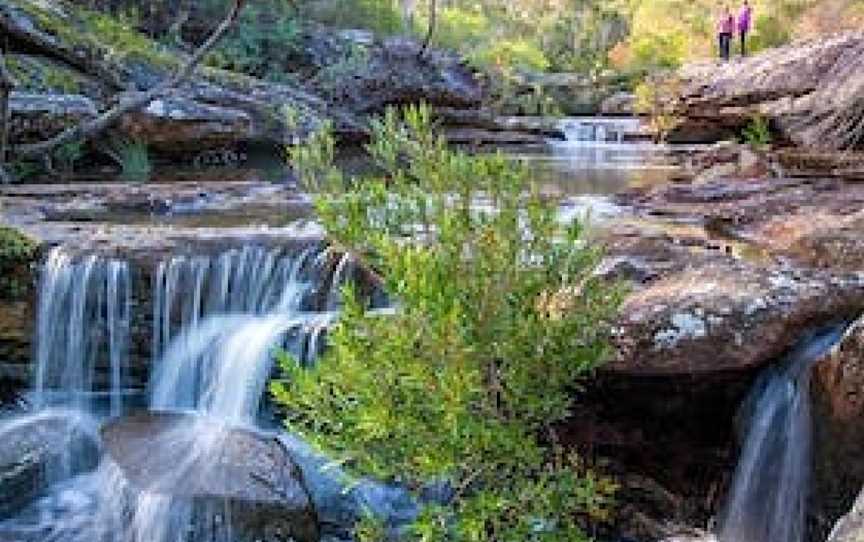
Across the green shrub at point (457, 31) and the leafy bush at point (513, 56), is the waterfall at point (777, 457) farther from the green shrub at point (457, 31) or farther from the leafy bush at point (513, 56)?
the green shrub at point (457, 31)

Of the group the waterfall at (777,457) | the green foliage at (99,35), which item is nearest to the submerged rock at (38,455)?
the waterfall at (777,457)

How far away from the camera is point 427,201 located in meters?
4.88

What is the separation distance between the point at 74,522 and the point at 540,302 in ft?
11.7

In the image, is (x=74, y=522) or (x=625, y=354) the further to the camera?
(x=74, y=522)

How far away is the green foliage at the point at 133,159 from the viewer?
1453cm

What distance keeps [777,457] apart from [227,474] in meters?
2.99

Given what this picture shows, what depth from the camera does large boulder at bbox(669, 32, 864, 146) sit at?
483 inches

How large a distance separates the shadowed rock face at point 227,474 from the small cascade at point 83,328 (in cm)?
126

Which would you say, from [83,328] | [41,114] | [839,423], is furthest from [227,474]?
[41,114]

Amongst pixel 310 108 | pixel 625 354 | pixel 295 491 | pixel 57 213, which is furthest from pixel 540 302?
pixel 310 108

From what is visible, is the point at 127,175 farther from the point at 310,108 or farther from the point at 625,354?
the point at 625,354

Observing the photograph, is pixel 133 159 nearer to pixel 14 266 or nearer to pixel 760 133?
pixel 14 266

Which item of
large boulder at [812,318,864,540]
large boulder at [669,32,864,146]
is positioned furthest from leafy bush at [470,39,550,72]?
large boulder at [812,318,864,540]

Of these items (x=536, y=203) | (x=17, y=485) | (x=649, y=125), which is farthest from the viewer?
(x=649, y=125)
